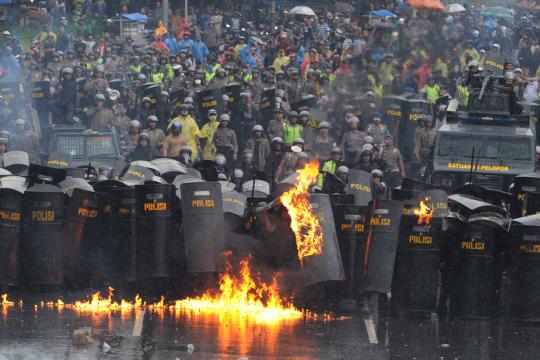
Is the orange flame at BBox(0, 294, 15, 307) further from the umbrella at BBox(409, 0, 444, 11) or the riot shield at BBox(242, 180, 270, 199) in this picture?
the umbrella at BBox(409, 0, 444, 11)

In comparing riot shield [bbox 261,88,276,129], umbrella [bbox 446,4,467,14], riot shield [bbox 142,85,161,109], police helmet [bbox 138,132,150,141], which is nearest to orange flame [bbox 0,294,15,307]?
police helmet [bbox 138,132,150,141]

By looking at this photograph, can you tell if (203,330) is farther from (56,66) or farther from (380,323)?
(56,66)

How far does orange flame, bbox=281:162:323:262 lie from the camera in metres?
17.5

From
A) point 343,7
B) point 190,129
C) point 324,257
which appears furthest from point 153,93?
point 324,257

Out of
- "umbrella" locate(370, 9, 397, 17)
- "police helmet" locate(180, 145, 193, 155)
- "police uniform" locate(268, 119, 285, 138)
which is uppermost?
"umbrella" locate(370, 9, 397, 17)

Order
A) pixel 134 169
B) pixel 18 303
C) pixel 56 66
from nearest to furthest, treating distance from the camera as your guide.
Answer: pixel 18 303
pixel 134 169
pixel 56 66

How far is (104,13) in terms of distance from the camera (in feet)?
142

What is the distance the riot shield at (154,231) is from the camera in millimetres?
18234

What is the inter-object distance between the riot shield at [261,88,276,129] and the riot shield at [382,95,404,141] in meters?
2.42

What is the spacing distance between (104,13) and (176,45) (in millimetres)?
5553

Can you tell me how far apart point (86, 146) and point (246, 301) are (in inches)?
314

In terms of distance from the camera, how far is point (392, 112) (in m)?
31.4

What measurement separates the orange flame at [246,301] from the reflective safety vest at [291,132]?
10.0 m

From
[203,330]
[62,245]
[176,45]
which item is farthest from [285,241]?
[176,45]
